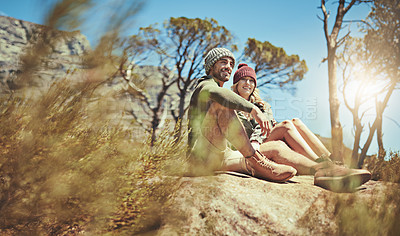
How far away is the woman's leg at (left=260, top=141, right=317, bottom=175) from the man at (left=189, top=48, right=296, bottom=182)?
31cm

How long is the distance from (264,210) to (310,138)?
1.56 metres

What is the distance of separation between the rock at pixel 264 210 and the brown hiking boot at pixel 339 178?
0.49ft

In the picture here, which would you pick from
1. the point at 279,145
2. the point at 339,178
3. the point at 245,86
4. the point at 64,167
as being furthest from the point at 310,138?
the point at 64,167

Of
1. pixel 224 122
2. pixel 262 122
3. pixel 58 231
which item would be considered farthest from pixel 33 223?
pixel 262 122

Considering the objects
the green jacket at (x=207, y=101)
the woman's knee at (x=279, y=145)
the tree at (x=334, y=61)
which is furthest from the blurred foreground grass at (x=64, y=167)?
the tree at (x=334, y=61)

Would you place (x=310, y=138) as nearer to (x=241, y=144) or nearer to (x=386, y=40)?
(x=241, y=144)

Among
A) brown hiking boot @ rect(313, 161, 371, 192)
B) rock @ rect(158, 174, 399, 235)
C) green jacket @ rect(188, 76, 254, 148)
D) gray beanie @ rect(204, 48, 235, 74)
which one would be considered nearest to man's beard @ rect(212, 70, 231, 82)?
gray beanie @ rect(204, 48, 235, 74)

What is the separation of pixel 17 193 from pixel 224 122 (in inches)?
60.9

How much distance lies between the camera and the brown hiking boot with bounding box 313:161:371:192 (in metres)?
2.07

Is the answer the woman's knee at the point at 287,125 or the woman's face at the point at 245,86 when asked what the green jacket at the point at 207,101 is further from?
the woman's knee at the point at 287,125

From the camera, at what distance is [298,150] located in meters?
2.78

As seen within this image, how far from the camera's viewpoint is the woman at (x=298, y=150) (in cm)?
214

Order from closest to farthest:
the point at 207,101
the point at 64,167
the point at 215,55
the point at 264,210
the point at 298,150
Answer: the point at 64,167
the point at 264,210
the point at 207,101
the point at 215,55
the point at 298,150

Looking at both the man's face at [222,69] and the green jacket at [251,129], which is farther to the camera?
the green jacket at [251,129]
